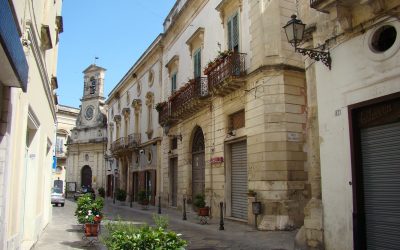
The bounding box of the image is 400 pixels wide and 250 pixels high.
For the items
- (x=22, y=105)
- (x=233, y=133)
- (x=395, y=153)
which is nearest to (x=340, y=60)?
(x=395, y=153)

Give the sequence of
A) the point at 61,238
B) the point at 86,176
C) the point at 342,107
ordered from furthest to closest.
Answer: the point at 86,176
the point at 61,238
the point at 342,107

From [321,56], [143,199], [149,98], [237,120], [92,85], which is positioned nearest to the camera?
[321,56]

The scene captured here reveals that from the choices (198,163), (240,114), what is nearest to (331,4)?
(240,114)

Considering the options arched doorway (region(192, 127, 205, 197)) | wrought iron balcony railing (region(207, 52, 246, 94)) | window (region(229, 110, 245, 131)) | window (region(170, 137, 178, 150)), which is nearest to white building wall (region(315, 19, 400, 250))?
wrought iron balcony railing (region(207, 52, 246, 94))

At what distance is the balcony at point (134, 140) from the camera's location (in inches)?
1266

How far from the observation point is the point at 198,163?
68.6 feet

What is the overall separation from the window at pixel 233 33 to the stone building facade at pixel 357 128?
7.70 metres

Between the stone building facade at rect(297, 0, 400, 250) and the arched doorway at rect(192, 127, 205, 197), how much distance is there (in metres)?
11.0

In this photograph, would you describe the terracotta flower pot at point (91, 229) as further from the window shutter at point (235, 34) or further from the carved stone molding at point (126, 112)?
the carved stone molding at point (126, 112)

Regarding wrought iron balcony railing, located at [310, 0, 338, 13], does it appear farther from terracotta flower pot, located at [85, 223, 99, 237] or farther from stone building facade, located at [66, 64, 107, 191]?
stone building facade, located at [66, 64, 107, 191]

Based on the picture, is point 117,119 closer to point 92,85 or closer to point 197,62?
point 92,85

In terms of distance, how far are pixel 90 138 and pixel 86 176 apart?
4.66 metres

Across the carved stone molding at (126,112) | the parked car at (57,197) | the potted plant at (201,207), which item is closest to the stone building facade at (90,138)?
the carved stone molding at (126,112)

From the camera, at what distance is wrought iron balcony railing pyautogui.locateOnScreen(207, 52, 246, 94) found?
1564 cm
